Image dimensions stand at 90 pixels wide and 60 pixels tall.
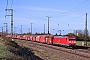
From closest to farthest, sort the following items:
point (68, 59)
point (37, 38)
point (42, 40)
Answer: point (68, 59) < point (42, 40) < point (37, 38)

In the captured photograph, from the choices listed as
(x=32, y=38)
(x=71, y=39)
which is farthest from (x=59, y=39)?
(x=32, y=38)

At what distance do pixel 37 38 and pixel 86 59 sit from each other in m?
57.4

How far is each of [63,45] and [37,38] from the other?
31.7 metres

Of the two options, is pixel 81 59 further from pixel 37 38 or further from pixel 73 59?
pixel 37 38

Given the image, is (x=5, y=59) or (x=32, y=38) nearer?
(x=5, y=59)

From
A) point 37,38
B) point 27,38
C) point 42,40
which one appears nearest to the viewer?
point 42,40

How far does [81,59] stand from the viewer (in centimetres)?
2583

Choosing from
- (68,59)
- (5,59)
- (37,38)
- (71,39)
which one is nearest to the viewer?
(5,59)

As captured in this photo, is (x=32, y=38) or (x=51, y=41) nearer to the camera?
(x=51, y=41)

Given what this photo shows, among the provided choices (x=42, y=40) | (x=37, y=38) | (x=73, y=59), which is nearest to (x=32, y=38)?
(x=37, y=38)

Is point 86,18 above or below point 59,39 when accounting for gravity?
above

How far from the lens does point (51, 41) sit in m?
61.8

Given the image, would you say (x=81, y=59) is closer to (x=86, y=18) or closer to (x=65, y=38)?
(x=65, y=38)

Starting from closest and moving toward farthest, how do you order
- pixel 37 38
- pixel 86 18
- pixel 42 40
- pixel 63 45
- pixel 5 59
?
1. pixel 5 59
2. pixel 63 45
3. pixel 86 18
4. pixel 42 40
5. pixel 37 38
